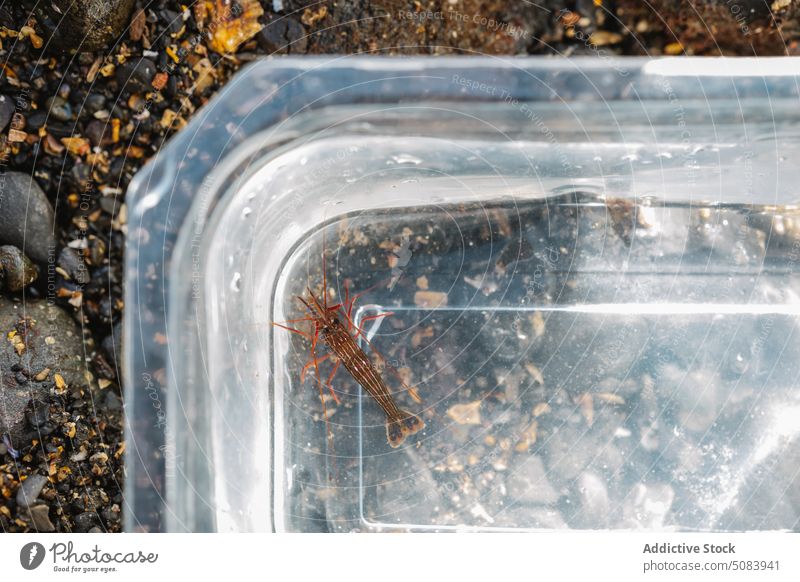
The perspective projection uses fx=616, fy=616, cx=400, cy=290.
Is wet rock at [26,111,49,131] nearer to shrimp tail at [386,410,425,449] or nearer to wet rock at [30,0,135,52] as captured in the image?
wet rock at [30,0,135,52]

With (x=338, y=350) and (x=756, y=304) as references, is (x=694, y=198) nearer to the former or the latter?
(x=756, y=304)

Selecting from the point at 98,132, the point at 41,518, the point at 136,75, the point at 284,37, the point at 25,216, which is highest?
the point at 284,37

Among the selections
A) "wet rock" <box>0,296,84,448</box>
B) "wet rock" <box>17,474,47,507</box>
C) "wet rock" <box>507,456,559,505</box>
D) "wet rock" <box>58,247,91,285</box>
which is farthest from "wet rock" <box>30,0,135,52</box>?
"wet rock" <box>507,456,559,505</box>

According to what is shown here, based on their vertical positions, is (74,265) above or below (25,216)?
below

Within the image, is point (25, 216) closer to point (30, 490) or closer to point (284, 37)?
point (30, 490)

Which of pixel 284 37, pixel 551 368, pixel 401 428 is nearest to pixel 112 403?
pixel 401 428

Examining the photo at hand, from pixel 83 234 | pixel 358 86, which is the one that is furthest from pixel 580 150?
pixel 83 234

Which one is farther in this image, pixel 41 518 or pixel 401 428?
pixel 401 428
